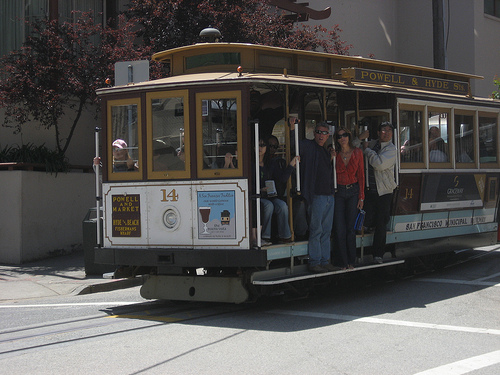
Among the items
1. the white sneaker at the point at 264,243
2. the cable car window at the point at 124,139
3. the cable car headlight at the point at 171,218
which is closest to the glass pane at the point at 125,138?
the cable car window at the point at 124,139

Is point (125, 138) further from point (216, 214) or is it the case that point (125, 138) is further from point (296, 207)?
point (296, 207)

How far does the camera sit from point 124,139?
325 inches

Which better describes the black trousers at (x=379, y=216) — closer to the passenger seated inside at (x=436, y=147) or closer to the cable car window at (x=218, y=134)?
the passenger seated inside at (x=436, y=147)

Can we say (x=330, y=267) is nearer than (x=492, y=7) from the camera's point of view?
Yes

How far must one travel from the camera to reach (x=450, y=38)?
23.6 meters

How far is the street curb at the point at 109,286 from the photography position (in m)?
10.5

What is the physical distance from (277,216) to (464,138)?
443cm

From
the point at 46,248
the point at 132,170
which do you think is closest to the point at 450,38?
the point at 46,248

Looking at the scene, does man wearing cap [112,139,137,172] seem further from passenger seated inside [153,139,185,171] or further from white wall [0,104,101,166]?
white wall [0,104,101,166]

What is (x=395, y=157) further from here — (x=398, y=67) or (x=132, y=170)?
(x=132, y=170)

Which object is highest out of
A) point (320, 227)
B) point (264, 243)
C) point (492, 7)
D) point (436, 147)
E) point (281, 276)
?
point (492, 7)


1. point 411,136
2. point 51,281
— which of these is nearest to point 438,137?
point 411,136

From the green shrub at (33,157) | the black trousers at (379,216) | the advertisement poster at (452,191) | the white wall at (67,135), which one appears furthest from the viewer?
the white wall at (67,135)

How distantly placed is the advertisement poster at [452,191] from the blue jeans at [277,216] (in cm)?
297
